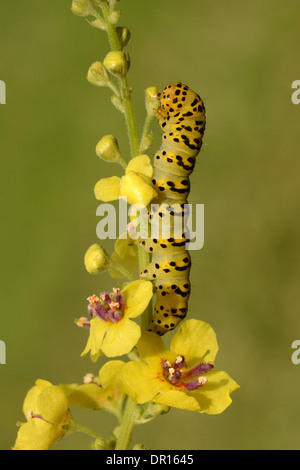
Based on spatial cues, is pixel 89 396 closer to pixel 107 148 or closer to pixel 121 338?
pixel 121 338

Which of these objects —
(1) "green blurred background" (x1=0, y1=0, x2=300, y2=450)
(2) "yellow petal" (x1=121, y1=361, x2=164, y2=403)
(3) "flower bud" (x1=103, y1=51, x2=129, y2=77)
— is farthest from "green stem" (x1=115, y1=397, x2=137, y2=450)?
(1) "green blurred background" (x1=0, y1=0, x2=300, y2=450)

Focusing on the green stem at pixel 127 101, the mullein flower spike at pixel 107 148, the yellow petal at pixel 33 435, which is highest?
the green stem at pixel 127 101

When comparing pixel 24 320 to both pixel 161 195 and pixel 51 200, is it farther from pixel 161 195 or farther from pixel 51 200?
pixel 161 195

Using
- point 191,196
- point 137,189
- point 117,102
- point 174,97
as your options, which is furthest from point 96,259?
point 191,196

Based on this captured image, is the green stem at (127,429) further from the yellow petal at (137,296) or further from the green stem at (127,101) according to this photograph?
the green stem at (127,101)

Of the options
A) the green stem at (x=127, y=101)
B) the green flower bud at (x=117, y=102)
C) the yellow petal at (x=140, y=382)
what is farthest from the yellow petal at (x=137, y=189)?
the yellow petal at (x=140, y=382)
